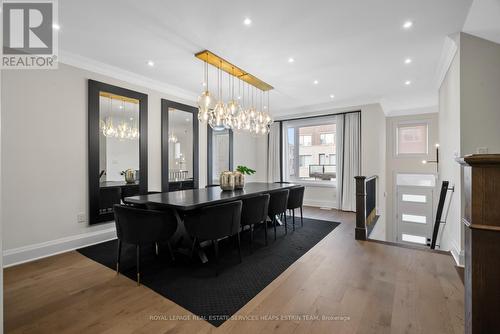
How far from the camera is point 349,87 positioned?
14.8ft

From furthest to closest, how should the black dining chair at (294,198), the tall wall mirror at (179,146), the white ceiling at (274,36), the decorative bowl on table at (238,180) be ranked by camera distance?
1. the tall wall mirror at (179,146)
2. the black dining chair at (294,198)
3. the decorative bowl on table at (238,180)
4. the white ceiling at (274,36)

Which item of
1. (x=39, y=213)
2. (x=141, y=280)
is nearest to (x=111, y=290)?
(x=141, y=280)

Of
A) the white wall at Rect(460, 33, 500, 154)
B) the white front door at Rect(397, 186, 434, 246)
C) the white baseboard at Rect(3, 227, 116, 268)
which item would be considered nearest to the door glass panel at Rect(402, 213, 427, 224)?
the white front door at Rect(397, 186, 434, 246)

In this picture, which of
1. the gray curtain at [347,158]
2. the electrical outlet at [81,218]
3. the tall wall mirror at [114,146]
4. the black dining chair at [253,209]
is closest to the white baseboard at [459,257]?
the black dining chair at [253,209]

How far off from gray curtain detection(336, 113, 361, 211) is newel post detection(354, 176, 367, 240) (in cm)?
211

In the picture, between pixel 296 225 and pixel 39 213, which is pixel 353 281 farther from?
pixel 39 213

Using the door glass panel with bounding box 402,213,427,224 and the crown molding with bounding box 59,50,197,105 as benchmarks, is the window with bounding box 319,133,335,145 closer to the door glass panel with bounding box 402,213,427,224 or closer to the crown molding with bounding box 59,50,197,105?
the door glass panel with bounding box 402,213,427,224

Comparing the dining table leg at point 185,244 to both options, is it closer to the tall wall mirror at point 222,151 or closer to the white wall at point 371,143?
the tall wall mirror at point 222,151

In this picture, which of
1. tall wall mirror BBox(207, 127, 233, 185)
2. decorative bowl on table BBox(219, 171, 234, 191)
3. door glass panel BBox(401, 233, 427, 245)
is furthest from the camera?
tall wall mirror BBox(207, 127, 233, 185)

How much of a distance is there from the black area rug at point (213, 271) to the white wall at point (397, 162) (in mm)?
4047

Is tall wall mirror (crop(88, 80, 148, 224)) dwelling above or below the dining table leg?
above

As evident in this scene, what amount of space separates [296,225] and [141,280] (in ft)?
8.91

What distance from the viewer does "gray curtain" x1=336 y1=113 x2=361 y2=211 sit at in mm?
5402

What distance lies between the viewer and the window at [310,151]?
6.10m
